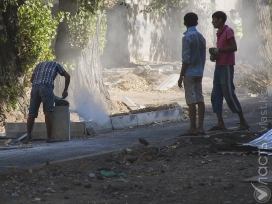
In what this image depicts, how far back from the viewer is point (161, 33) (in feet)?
97.8

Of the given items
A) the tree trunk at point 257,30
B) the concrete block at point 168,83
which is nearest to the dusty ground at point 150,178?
the concrete block at point 168,83

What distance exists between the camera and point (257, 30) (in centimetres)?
2334

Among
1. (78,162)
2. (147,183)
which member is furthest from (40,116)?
(147,183)

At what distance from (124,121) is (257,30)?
12.5 m

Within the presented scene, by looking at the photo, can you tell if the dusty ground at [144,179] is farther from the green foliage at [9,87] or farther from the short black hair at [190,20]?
the green foliage at [9,87]

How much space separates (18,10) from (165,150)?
5659 millimetres

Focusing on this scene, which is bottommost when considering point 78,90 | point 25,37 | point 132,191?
point 132,191

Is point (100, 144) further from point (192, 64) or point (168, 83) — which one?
point (168, 83)

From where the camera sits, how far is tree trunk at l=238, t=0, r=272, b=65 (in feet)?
76.6

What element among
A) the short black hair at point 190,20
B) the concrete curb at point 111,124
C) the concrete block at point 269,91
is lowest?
the concrete curb at point 111,124

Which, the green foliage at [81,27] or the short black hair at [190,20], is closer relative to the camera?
the short black hair at [190,20]

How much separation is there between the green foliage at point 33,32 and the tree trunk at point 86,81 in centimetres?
119

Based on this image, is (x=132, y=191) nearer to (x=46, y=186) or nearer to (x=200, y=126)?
(x=46, y=186)

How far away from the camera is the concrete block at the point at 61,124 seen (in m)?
10.1
